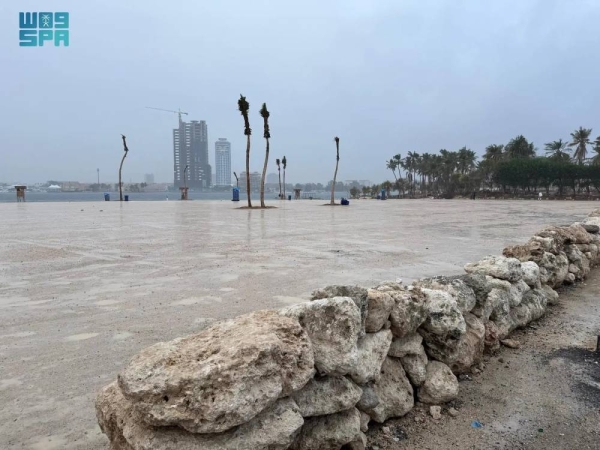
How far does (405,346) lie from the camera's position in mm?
3051

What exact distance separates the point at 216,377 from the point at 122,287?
4.03 metres

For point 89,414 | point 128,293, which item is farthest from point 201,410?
point 128,293

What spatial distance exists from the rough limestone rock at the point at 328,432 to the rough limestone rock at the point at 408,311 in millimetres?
788

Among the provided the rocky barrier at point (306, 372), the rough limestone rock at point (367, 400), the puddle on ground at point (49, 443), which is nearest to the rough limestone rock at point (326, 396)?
the rocky barrier at point (306, 372)

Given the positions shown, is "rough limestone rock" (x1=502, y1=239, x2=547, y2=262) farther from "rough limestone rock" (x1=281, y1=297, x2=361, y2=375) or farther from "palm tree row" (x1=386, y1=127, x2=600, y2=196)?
"palm tree row" (x1=386, y1=127, x2=600, y2=196)

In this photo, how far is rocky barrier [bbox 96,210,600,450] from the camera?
1904mm

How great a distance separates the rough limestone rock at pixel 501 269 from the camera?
14.8ft

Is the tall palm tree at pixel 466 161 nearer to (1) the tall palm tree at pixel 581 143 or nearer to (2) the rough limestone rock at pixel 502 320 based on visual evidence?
(1) the tall palm tree at pixel 581 143

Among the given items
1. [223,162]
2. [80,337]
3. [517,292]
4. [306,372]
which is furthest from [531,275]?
[223,162]

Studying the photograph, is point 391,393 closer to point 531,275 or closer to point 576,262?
point 531,275

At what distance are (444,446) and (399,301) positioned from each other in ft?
3.21

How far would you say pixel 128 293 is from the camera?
5.14 m

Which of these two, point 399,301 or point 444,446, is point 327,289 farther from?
point 444,446

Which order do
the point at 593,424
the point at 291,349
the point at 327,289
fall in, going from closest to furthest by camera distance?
the point at 291,349 < the point at 593,424 < the point at 327,289
